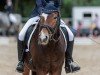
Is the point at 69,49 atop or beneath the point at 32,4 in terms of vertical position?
atop

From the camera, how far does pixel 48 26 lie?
381 inches

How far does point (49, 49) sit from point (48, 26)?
836mm

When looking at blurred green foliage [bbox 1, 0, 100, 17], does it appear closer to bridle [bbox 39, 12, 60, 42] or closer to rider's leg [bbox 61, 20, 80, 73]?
rider's leg [bbox 61, 20, 80, 73]

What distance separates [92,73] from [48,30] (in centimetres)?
715

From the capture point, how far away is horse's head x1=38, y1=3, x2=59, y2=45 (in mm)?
9500

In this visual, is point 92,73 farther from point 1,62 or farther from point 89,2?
point 89,2

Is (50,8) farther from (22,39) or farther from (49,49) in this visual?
(22,39)

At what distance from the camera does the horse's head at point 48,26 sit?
9500 millimetres

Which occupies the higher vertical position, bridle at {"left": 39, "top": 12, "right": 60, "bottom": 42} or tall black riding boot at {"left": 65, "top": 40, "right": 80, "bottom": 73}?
bridle at {"left": 39, "top": 12, "right": 60, "bottom": 42}

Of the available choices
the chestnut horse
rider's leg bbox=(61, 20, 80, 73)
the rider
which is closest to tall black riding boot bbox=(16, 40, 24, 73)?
the rider

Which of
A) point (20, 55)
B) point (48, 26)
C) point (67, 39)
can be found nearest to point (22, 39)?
point (20, 55)

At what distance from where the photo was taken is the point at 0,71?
1728 centimetres

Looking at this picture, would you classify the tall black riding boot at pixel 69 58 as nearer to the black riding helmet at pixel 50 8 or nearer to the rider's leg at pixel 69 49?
the rider's leg at pixel 69 49

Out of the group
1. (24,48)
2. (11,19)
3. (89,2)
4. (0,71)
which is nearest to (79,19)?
(11,19)
